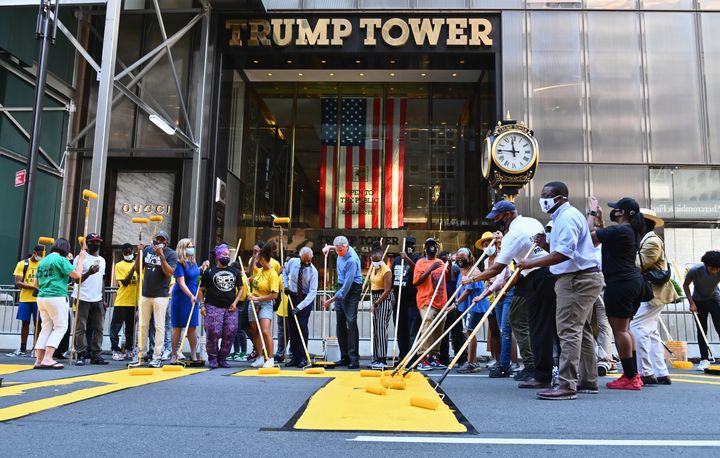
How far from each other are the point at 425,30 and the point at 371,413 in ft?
46.2

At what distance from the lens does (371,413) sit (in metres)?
4.10

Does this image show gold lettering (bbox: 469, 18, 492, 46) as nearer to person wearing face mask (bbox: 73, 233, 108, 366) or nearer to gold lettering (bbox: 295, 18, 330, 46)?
gold lettering (bbox: 295, 18, 330, 46)

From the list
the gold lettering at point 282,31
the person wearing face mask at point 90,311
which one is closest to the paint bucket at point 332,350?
the person wearing face mask at point 90,311

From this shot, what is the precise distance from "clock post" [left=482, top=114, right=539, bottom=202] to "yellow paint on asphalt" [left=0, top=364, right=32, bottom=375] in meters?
8.50

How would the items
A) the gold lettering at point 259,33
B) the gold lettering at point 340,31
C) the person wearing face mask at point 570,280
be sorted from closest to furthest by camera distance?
the person wearing face mask at point 570,280 → the gold lettering at point 340,31 → the gold lettering at point 259,33

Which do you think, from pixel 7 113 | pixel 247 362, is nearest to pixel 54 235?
pixel 7 113

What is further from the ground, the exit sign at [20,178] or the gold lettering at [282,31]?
the gold lettering at [282,31]

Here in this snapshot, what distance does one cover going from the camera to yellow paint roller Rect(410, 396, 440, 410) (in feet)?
13.9

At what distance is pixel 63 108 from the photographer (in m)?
17.4

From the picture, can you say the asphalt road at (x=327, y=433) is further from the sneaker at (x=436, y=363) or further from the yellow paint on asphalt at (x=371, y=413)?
the sneaker at (x=436, y=363)

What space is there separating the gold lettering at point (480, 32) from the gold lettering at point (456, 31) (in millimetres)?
220

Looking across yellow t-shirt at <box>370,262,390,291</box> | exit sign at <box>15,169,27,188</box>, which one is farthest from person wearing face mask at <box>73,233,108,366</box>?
exit sign at <box>15,169,27,188</box>

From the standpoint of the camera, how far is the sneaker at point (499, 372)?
7.24 metres

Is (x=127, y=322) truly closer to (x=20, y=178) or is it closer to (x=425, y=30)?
(x=20, y=178)
